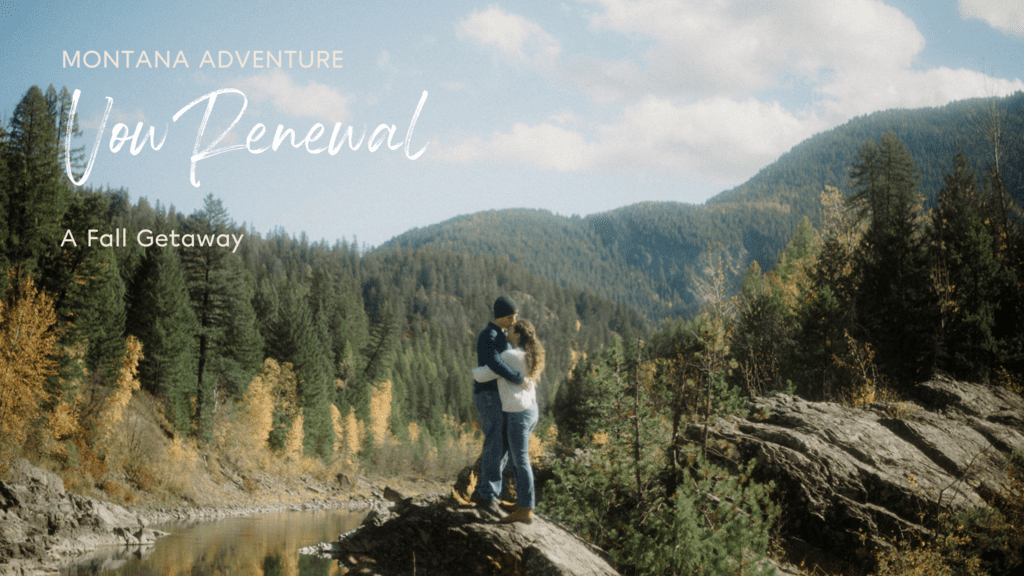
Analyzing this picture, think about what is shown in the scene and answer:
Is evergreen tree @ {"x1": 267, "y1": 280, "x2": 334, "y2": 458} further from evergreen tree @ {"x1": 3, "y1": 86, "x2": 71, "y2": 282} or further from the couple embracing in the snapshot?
the couple embracing

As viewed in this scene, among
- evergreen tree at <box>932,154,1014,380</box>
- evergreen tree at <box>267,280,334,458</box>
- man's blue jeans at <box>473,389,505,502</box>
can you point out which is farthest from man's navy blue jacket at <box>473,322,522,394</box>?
evergreen tree at <box>267,280,334,458</box>

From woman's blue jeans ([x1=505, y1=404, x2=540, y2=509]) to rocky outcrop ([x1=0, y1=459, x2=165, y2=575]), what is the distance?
67.7 ft

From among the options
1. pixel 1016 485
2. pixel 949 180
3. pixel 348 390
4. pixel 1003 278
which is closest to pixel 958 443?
pixel 1016 485

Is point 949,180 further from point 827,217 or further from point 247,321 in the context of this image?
point 247,321

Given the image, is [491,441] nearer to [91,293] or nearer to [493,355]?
[493,355]

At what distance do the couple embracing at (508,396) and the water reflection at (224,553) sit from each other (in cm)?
1518

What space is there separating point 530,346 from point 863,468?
23.9 ft

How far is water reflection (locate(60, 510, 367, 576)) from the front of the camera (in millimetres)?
19953

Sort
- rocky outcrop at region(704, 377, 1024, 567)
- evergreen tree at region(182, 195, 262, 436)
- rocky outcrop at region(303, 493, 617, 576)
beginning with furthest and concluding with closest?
evergreen tree at region(182, 195, 262, 436), rocky outcrop at region(704, 377, 1024, 567), rocky outcrop at region(303, 493, 617, 576)

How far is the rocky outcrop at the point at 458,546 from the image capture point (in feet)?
21.5

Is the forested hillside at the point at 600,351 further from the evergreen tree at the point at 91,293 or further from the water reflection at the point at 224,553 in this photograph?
the water reflection at the point at 224,553

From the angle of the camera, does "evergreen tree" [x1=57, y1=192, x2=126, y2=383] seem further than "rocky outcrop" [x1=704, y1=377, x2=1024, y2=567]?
Yes

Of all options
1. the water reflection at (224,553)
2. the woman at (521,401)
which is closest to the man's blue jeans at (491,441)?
the woman at (521,401)

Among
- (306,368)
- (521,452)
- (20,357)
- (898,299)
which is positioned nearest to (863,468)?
(521,452)
